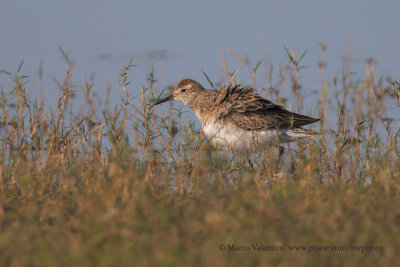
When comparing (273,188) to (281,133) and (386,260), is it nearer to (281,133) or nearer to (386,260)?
(386,260)

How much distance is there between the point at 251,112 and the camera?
8.50 m

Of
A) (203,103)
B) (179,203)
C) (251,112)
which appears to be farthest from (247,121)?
(179,203)

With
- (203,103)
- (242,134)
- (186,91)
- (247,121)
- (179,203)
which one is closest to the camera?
(179,203)

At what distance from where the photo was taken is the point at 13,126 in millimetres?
7625

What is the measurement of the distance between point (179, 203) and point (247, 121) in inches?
129

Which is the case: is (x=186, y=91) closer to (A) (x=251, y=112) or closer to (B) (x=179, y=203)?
(A) (x=251, y=112)

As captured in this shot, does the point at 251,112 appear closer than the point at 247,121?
No

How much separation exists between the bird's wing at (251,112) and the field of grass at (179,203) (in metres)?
0.60

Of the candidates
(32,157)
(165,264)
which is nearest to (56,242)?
(165,264)

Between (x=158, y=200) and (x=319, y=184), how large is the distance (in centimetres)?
216

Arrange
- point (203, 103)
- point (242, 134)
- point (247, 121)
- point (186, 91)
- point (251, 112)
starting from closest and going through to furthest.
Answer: point (242, 134) < point (247, 121) < point (251, 112) < point (203, 103) < point (186, 91)

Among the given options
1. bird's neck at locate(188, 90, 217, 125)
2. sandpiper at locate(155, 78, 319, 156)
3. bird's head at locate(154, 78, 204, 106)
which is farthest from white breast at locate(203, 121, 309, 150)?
bird's head at locate(154, 78, 204, 106)

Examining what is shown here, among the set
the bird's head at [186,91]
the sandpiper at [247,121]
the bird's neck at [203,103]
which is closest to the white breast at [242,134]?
the sandpiper at [247,121]

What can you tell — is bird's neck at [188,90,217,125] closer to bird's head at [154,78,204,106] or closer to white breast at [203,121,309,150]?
bird's head at [154,78,204,106]
